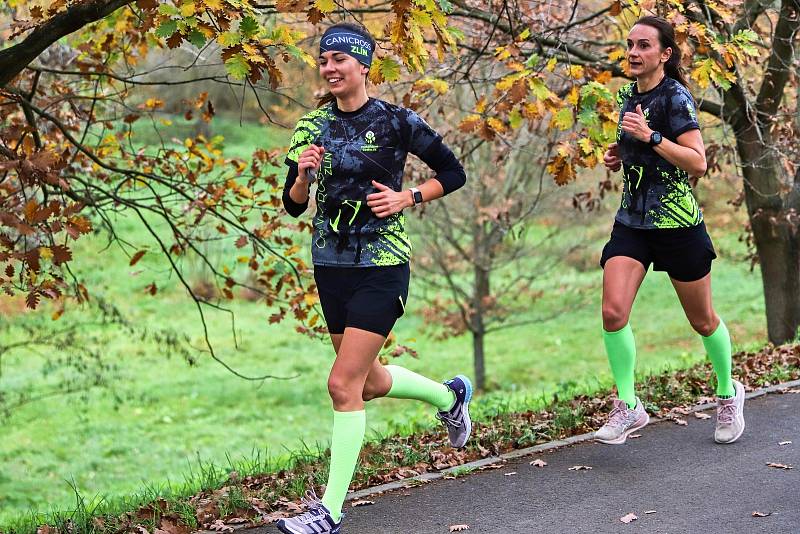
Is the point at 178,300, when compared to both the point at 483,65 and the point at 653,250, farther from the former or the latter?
the point at 653,250

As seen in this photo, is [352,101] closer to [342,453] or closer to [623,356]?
[342,453]

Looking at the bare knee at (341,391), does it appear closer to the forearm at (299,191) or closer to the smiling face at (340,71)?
the forearm at (299,191)

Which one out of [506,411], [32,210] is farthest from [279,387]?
[32,210]

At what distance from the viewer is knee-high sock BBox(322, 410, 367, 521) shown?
161 inches

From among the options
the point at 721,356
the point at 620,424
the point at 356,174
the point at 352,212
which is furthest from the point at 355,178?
the point at 721,356

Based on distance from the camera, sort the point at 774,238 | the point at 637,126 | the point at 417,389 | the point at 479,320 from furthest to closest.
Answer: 1. the point at 479,320
2. the point at 774,238
3. the point at 417,389
4. the point at 637,126

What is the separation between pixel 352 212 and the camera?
4191 millimetres

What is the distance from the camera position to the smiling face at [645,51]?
16.3 ft

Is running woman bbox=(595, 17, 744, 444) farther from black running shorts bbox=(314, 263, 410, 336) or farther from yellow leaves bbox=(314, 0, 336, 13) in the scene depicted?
yellow leaves bbox=(314, 0, 336, 13)

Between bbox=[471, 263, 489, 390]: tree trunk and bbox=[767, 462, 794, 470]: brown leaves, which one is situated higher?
bbox=[767, 462, 794, 470]: brown leaves

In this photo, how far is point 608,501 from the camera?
461cm

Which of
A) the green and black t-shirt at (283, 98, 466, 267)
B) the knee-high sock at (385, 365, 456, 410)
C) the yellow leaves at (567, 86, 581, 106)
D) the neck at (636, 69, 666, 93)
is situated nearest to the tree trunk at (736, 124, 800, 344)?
the yellow leaves at (567, 86, 581, 106)

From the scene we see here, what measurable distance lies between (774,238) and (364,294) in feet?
22.9

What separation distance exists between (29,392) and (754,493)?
15540 mm
